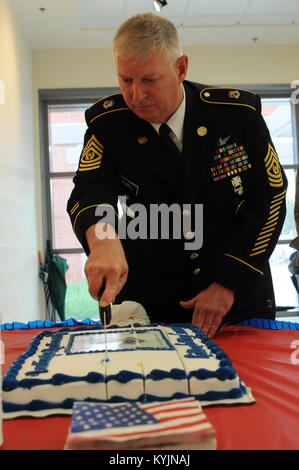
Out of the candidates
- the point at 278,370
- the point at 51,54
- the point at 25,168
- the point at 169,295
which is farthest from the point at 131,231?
the point at 51,54

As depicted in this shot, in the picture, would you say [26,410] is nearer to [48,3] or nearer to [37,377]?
[37,377]

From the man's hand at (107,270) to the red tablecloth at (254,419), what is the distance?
0.82 ft

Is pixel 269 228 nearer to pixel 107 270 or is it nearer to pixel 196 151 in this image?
pixel 196 151

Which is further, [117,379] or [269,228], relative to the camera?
[269,228]

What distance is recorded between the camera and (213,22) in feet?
15.0

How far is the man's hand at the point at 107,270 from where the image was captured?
930 millimetres

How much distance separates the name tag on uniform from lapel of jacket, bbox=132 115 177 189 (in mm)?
70

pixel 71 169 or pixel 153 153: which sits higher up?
pixel 71 169

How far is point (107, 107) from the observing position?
1420mm

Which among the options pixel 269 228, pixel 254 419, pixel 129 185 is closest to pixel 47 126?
pixel 129 185

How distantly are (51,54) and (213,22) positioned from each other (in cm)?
168

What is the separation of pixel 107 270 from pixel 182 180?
0.45 m

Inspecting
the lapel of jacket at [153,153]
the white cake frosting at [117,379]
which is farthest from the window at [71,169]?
the white cake frosting at [117,379]

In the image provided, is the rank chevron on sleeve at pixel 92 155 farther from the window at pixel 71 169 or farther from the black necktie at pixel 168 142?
the window at pixel 71 169
